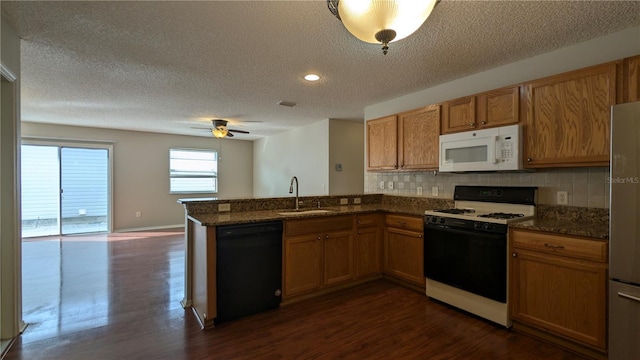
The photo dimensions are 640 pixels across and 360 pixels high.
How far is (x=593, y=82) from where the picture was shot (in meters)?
2.11

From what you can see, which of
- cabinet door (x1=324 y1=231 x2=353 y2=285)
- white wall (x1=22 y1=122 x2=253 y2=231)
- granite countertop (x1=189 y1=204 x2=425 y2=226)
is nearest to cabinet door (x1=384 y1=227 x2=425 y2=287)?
granite countertop (x1=189 y1=204 x2=425 y2=226)

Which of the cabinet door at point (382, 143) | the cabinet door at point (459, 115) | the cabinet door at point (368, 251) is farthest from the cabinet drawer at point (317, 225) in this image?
the cabinet door at point (459, 115)

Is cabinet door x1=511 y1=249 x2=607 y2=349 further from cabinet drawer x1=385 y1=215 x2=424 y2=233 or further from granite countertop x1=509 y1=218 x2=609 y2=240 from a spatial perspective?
cabinet drawer x1=385 y1=215 x2=424 y2=233

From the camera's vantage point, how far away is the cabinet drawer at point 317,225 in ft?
9.04

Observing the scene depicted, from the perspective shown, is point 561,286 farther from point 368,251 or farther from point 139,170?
point 139,170

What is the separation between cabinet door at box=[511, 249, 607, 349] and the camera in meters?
1.90

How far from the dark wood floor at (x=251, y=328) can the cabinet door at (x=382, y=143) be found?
4.84 ft

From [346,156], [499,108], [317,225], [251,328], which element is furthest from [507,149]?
[346,156]

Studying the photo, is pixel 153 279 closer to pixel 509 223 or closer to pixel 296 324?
pixel 296 324

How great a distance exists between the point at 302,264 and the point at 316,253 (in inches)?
7.2

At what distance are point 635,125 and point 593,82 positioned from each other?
2.02 ft

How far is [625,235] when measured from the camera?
1.71m

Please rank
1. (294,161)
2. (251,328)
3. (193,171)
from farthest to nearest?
1. (193,171)
2. (294,161)
3. (251,328)

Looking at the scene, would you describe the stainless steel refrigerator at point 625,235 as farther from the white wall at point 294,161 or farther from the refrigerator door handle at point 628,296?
the white wall at point 294,161
